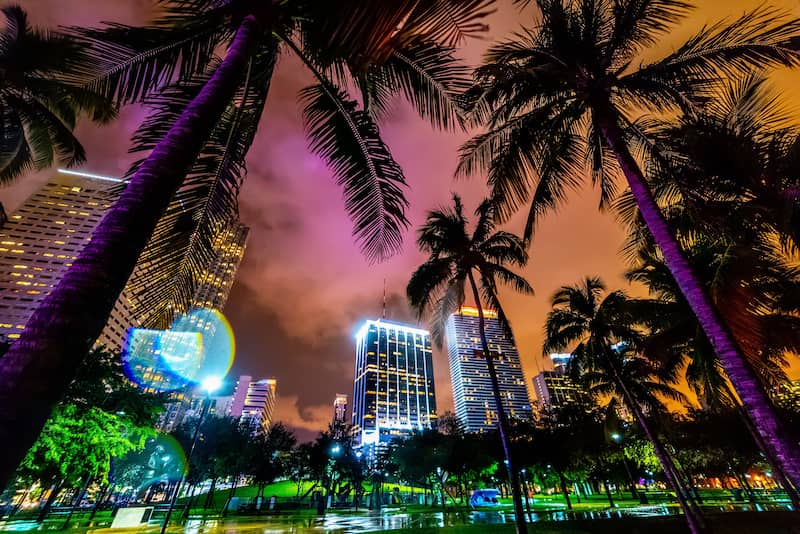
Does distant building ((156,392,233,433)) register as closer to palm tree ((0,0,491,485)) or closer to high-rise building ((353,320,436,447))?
palm tree ((0,0,491,485))

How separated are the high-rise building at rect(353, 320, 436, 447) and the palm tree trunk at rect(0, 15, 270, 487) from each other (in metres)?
153

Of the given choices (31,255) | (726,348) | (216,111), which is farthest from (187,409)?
(726,348)

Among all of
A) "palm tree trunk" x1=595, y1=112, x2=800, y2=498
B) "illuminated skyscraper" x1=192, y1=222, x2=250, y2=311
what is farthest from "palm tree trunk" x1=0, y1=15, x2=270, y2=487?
"palm tree trunk" x1=595, y1=112, x2=800, y2=498

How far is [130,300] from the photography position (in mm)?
3922

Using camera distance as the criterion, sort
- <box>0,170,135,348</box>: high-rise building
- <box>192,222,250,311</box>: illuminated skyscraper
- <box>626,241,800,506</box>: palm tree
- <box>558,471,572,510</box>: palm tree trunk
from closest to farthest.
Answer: <box>192,222,250,311</box>: illuminated skyscraper
<box>626,241,800,506</box>: palm tree
<box>558,471,572,510</box>: palm tree trunk
<box>0,170,135,348</box>: high-rise building

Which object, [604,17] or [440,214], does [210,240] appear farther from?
[440,214]

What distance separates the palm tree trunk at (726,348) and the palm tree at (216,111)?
366 centimetres

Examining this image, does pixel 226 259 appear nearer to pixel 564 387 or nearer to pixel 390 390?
pixel 564 387

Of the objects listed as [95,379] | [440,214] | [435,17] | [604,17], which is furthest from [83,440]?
[604,17]

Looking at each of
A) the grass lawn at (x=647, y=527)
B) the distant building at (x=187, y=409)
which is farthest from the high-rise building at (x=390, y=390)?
the grass lawn at (x=647, y=527)

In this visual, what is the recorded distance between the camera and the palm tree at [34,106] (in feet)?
21.6

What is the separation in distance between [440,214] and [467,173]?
6.60 m

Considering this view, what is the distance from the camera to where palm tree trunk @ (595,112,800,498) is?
385 centimetres

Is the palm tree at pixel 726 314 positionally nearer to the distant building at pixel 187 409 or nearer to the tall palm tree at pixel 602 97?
the tall palm tree at pixel 602 97
